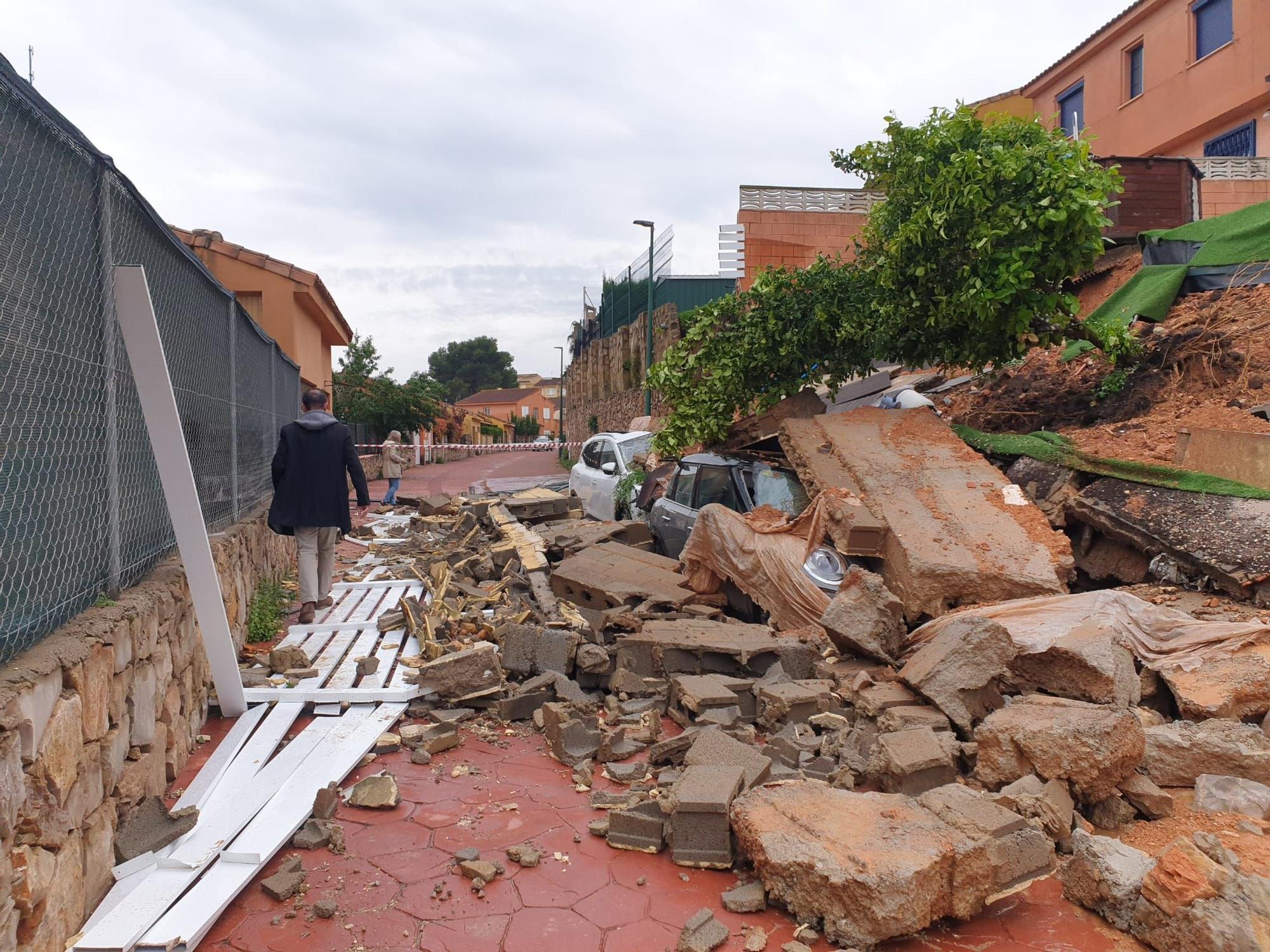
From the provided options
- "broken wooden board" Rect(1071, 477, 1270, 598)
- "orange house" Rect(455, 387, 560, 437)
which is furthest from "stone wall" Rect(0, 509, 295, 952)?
"orange house" Rect(455, 387, 560, 437)

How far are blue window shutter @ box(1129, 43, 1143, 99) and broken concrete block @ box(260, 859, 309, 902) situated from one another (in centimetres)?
2528

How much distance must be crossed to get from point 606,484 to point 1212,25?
59.2 ft

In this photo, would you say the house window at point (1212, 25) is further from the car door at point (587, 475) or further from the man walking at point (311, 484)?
the man walking at point (311, 484)

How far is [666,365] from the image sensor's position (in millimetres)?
9797

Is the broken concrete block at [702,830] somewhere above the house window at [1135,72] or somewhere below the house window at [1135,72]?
below

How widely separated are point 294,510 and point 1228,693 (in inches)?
257

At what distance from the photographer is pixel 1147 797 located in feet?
11.8

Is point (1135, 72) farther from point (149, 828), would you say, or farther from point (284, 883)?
point (149, 828)

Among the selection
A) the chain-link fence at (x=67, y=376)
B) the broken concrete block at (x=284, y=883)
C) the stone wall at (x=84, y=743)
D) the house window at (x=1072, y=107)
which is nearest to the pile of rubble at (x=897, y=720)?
the broken concrete block at (x=284, y=883)

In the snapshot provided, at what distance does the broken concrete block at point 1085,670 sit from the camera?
4.15m

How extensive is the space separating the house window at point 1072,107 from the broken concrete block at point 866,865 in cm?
2445

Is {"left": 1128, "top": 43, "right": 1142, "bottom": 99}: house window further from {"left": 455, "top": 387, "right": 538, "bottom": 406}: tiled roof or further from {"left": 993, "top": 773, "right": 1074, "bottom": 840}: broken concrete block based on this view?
{"left": 455, "top": 387, "right": 538, "bottom": 406}: tiled roof

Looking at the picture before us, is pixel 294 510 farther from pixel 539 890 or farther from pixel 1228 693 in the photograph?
pixel 1228 693

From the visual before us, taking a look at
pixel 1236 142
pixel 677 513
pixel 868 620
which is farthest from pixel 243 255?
pixel 1236 142
